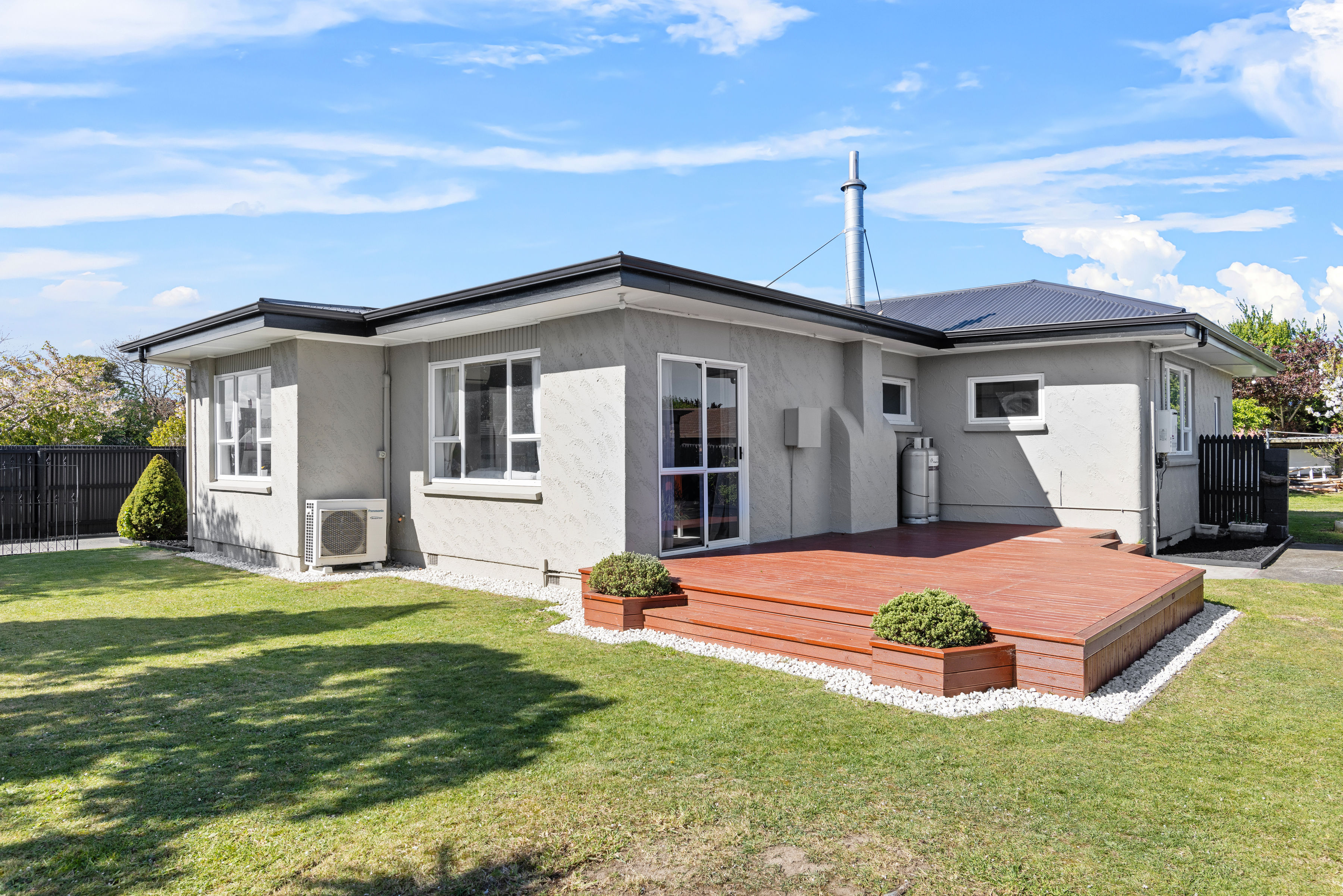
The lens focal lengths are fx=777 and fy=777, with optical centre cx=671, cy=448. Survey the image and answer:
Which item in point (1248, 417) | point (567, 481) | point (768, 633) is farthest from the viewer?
point (1248, 417)

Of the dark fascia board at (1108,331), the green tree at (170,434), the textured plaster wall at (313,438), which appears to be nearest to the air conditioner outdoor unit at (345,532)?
the textured plaster wall at (313,438)

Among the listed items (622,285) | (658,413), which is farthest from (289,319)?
(622,285)

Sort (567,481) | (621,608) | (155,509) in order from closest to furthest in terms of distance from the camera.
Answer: (621,608) < (567,481) < (155,509)

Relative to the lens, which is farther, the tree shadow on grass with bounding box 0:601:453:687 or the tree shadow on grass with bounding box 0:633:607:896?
the tree shadow on grass with bounding box 0:601:453:687

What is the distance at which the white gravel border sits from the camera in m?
4.74

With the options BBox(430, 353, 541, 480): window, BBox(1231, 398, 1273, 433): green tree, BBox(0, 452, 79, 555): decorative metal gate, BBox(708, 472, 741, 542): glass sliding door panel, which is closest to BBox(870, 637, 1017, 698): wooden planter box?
BBox(708, 472, 741, 542): glass sliding door panel

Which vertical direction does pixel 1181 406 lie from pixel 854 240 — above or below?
below

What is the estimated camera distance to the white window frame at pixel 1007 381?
1152 centimetres

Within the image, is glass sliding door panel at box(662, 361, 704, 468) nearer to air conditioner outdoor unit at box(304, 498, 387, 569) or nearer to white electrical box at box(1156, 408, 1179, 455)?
air conditioner outdoor unit at box(304, 498, 387, 569)

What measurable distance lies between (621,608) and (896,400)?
732 centimetres

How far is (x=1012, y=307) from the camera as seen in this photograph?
12.8 m

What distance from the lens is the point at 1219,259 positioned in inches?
1061

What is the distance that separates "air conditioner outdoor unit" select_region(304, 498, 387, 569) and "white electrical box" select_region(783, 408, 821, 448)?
547 cm

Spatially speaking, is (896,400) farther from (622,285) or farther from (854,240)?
(622,285)
